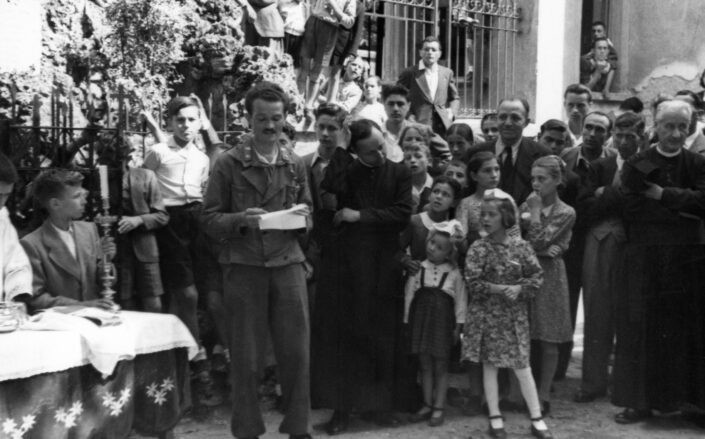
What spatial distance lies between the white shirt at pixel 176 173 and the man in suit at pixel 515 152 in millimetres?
2118

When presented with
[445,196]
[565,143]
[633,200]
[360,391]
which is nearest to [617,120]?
[565,143]

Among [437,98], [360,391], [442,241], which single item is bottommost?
[360,391]

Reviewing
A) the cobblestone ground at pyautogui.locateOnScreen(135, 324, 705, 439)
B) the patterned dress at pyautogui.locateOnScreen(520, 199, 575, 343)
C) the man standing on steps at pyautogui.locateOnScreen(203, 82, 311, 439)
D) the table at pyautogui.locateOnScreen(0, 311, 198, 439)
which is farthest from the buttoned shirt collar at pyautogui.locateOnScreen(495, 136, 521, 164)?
the table at pyautogui.locateOnScreen(0, 311, 198, 439)

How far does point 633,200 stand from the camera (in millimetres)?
6762

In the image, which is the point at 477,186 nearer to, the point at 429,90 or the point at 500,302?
the point at 500,302

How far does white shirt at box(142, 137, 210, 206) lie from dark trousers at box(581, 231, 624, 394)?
112 inches

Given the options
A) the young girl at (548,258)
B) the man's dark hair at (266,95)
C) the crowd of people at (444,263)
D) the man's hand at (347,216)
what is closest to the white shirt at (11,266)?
the crowd of people at (444,263)

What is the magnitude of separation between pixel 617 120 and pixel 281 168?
115 inches

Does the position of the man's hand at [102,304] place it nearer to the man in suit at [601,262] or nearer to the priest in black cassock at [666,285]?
the priest in black cassock at [666,285]

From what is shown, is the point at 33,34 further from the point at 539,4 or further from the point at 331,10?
the point at 539,4

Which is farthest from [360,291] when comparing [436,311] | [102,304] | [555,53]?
[555,53]

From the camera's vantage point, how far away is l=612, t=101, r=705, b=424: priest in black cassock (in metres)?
6.68

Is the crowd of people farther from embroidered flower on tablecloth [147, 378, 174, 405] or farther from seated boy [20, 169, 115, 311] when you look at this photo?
embroidered flower on tablecloth [147, 378, 174, 405]

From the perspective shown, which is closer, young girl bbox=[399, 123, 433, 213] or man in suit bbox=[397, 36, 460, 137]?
young girl bbox=[399, 123, 433, 213]
